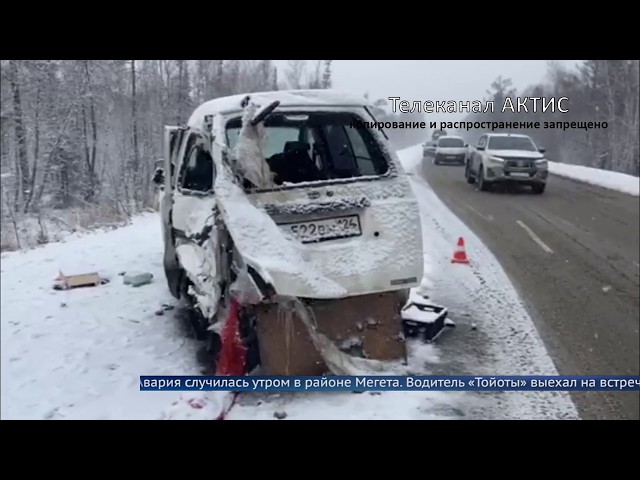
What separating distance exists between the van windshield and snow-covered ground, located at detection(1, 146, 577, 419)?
261 millimetres

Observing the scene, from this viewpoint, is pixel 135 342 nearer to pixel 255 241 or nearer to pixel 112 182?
pixel 255 241

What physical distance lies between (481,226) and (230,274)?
216 inches

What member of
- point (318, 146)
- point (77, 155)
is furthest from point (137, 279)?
point (77, 155)

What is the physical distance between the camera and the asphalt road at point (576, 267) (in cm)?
354

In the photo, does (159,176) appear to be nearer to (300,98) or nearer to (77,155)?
(300,98)

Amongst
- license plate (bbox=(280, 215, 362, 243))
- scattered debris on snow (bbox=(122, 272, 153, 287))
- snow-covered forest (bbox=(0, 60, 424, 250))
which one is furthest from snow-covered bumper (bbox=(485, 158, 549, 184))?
license plate (bbox=(280, 215, 362, 243))

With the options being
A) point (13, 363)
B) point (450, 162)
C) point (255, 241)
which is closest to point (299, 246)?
point (255, 241)

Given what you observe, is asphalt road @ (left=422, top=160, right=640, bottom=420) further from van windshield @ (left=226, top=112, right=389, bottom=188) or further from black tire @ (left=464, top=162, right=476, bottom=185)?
van windshield @ (left=226, top=112, right=389, bottom=188)

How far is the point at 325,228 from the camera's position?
306 cm

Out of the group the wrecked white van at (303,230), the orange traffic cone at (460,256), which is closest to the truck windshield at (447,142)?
the orange traffic cone at (460,256)

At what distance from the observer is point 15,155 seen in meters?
10.1

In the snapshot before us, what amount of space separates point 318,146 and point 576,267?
3.59 metres

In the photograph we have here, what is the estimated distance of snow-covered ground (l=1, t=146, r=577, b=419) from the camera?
2.59 m

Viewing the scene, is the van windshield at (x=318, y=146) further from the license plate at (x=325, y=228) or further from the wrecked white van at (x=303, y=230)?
the license plate at (x=325, y=228)
